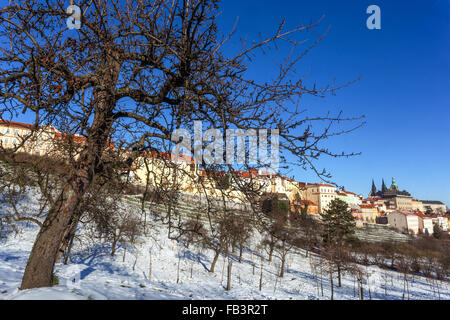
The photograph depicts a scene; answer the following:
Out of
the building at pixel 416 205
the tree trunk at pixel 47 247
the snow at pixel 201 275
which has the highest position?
the building at pixel 416 205

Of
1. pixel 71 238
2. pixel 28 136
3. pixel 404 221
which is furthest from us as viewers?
pixel 404 221

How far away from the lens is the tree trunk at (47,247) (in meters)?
2.99

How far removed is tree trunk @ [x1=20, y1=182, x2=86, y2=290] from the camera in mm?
2986

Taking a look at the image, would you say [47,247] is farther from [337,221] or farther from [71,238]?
[337,221]

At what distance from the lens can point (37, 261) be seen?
3.01m

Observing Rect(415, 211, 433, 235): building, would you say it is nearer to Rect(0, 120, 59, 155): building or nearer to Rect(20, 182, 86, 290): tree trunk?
Rect(20, 182, 86, 290): tree trunk

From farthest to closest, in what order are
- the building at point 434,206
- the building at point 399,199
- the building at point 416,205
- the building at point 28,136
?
the building at point 434,206, the building at point 416,205, the building at point 399,199, the building at point 28,136

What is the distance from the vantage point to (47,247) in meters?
3.04

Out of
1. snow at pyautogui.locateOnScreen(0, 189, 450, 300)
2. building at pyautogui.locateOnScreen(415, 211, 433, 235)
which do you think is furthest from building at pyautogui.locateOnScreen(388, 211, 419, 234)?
snow at pyautogui.locateOnScreen(0, 189, 450, 300)

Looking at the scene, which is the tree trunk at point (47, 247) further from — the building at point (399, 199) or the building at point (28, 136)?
the building at point (399, 199)

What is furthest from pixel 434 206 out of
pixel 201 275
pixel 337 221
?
pixel 201 275

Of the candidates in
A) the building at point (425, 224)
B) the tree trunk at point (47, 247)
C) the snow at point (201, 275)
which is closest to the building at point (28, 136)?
the tree trunk at point (47, 247)
